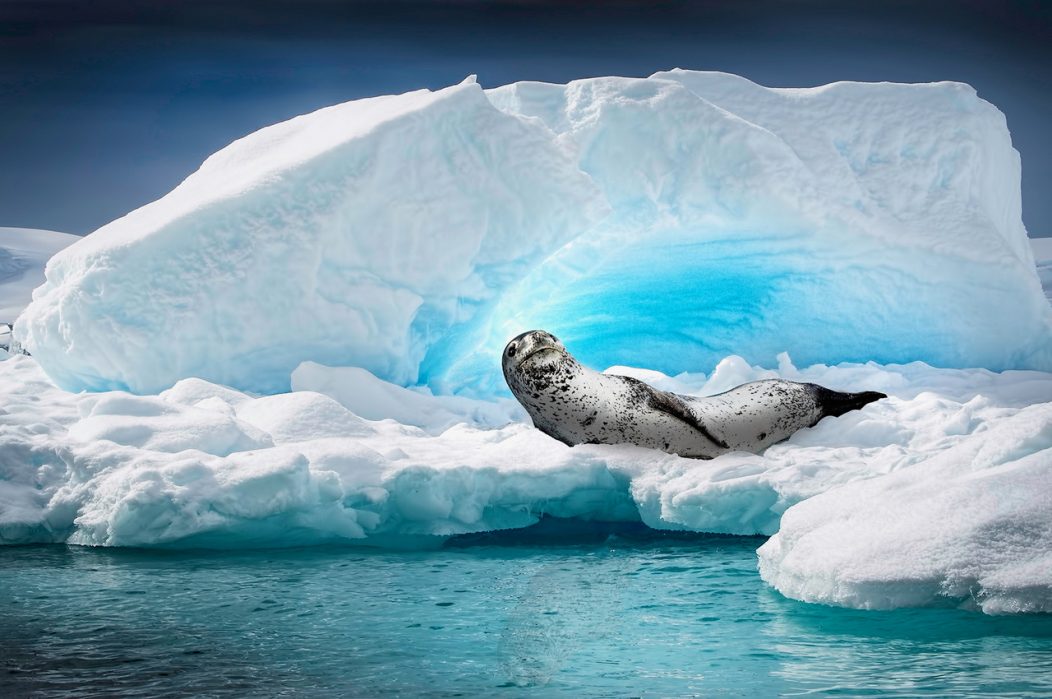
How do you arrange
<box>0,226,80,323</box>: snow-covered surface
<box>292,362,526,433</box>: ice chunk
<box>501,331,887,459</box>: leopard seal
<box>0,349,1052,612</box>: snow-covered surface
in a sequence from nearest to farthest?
<box>0,349,1052,612</box>: snow-covered surface, <box>501,331,887,459</box>: leopard seal, <box>292,362,526,433</box>: ice chunk, <box>0,226,80,323</box>: snow-covered surface

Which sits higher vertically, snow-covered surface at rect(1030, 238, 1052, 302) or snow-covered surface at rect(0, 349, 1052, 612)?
snow-covered surface at rect(1030, 238, 1052, 302)

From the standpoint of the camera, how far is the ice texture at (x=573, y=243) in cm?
880

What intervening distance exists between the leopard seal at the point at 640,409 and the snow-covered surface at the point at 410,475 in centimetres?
15

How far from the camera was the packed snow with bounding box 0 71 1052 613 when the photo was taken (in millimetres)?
5789

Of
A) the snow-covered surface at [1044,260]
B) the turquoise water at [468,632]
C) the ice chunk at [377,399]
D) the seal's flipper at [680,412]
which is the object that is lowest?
the turquoise water at [468,632]

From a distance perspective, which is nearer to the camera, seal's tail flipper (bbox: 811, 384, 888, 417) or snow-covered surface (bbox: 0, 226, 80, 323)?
seal's tail flipper (bbox: 811, 384, 888, 417)

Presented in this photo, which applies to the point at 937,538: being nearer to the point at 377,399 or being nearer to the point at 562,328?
the point at 377,399

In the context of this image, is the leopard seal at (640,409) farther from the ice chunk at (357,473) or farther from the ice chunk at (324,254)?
the ice chunk at (324,254)

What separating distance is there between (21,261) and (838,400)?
15151mm

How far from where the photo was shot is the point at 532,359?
7250 millimetres

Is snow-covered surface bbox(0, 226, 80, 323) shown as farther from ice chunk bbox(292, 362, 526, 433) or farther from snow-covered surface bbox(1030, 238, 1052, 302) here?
snow-covered surface bbox(1030, 238, 1052, 302)

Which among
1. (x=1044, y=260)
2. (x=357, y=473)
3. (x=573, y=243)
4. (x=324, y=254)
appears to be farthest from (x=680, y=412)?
(x=1044, y=260)

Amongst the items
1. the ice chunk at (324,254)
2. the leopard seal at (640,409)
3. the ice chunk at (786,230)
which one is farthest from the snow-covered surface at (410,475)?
the ice chunk at (786,230)

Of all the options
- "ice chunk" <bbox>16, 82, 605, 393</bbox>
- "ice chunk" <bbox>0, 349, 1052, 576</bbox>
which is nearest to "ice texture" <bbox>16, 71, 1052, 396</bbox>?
"ice chunk" <bbox>16, 82, 605, 393</bbox>
